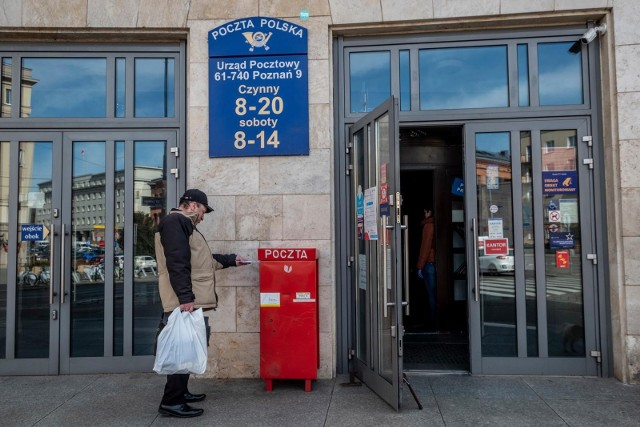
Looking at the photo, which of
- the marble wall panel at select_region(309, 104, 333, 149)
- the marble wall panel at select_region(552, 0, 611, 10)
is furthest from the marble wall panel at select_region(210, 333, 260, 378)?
the marble wall panel at select_region(552, 0, 611, 10)

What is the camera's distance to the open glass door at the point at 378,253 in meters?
4.36

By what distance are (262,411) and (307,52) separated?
11.9 feet

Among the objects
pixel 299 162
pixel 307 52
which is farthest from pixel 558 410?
pixel 307 52

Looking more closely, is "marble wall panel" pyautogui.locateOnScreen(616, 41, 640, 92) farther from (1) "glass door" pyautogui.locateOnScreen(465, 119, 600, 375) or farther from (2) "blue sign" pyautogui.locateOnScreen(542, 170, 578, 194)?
(2) "blue sign" pyautogui.locateOnScreen(542, 170, 578, 194)

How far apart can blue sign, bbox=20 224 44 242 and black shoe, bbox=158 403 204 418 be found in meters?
2.60

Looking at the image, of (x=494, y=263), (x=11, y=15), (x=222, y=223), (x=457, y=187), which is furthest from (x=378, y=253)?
(x=11, y=15)

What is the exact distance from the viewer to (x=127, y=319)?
564 cm

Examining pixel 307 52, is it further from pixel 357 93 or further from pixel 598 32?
pixel 598 32

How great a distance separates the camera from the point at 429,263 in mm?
8031

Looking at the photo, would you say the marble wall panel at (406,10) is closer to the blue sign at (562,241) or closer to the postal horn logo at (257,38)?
the postal horn logo at (257,38)

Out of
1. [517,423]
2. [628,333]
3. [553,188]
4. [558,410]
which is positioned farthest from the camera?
[553,188]

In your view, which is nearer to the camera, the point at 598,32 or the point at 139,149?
the point at 598,32

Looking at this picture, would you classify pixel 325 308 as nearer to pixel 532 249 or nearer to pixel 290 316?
pixel 290 316

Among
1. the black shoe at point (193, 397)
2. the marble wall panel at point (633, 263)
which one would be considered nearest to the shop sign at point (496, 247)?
the marble wall panel at point (633, 263)
